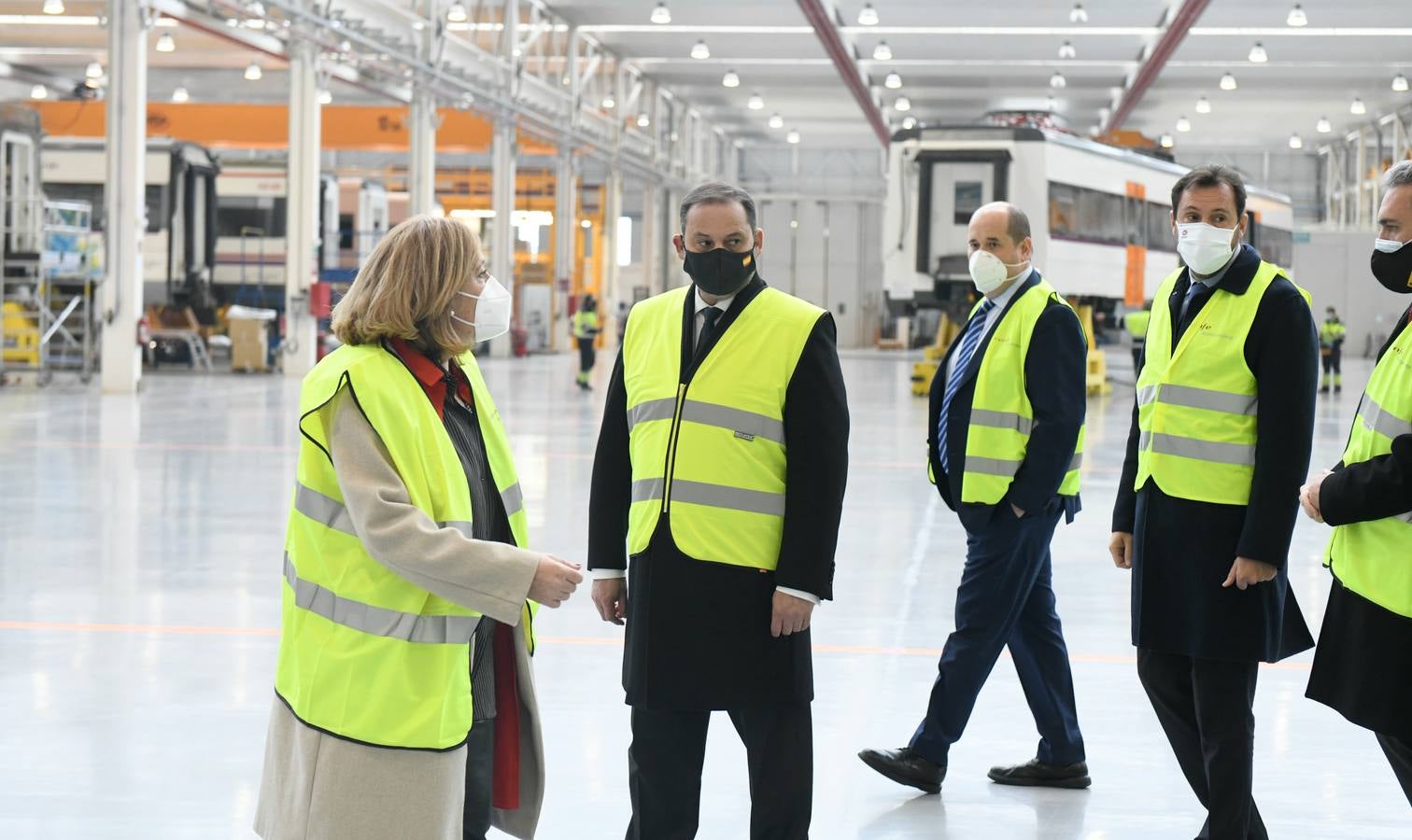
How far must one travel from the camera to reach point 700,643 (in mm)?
3340

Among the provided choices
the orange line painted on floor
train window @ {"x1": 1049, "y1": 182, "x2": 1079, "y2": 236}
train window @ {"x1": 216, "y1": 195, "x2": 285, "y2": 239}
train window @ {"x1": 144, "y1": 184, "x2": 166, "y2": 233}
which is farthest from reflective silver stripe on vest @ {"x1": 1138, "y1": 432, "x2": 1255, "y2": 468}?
train window @ {"x1": 216, "y1": 195, "x2": 285, "y2": 239}

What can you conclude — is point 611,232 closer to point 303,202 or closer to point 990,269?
point 303,202

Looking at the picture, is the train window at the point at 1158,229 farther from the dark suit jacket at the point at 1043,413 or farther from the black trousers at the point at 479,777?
the black trousers at the point at 479,777

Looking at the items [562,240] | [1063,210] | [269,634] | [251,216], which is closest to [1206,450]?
[269,634]

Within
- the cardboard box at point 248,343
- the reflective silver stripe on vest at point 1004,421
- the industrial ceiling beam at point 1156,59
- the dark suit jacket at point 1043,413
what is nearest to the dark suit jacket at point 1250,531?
the dark suit jacket at point 1043,413

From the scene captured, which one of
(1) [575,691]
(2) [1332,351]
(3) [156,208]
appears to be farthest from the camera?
(3) [156,208]

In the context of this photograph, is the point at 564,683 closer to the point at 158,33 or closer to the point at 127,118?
the point at 127,118

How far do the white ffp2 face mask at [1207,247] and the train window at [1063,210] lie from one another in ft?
60.9

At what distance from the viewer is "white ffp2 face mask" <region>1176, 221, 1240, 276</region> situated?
3930 mm

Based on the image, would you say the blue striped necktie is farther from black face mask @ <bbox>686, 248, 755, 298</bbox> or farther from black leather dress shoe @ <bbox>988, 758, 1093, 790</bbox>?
black face mask @ <bbox>686, 248, 755, 298</bbox>

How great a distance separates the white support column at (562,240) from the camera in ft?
115

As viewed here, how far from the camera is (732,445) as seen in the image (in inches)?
132

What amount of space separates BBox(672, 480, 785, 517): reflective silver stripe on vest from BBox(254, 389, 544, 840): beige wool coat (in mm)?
561

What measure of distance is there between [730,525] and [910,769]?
1.64 m
